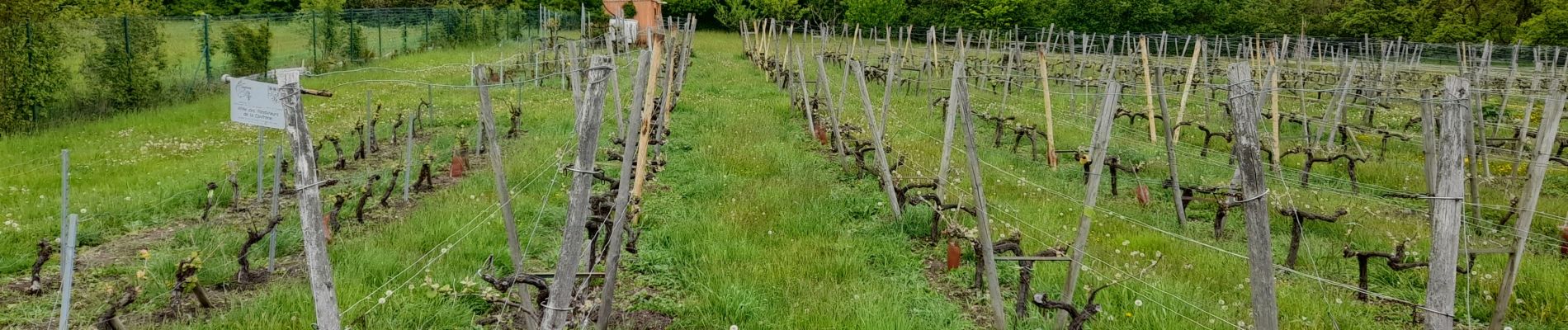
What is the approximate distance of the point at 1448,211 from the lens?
125 inches

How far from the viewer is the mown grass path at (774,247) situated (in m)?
4.46

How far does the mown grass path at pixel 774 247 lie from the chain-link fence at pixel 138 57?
26.6 feet

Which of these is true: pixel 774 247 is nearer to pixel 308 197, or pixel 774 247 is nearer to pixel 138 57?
pixel 308 197

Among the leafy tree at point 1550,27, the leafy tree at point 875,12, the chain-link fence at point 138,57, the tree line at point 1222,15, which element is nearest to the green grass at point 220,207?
the chain-link fence at point 138,57

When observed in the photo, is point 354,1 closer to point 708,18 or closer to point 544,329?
point 708,18

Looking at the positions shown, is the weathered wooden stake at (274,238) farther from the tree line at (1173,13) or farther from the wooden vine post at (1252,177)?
the tree line at (1173,13)

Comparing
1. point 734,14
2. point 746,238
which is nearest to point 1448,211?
point 746,238

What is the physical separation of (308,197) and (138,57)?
1223 cm

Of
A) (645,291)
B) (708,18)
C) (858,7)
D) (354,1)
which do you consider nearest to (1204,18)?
(858,7)

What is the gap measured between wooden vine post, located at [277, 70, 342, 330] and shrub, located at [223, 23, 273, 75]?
1516cm

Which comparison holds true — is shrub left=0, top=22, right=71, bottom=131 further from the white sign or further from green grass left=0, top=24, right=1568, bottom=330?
the white sign

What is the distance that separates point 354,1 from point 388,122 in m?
38.9

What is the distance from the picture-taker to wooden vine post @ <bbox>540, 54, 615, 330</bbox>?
10.2 ft

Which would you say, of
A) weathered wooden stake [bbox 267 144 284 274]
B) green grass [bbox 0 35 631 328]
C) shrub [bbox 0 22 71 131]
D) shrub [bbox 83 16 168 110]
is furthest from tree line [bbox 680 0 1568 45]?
weathered wooden stake [bbox 267 144 284 274]
